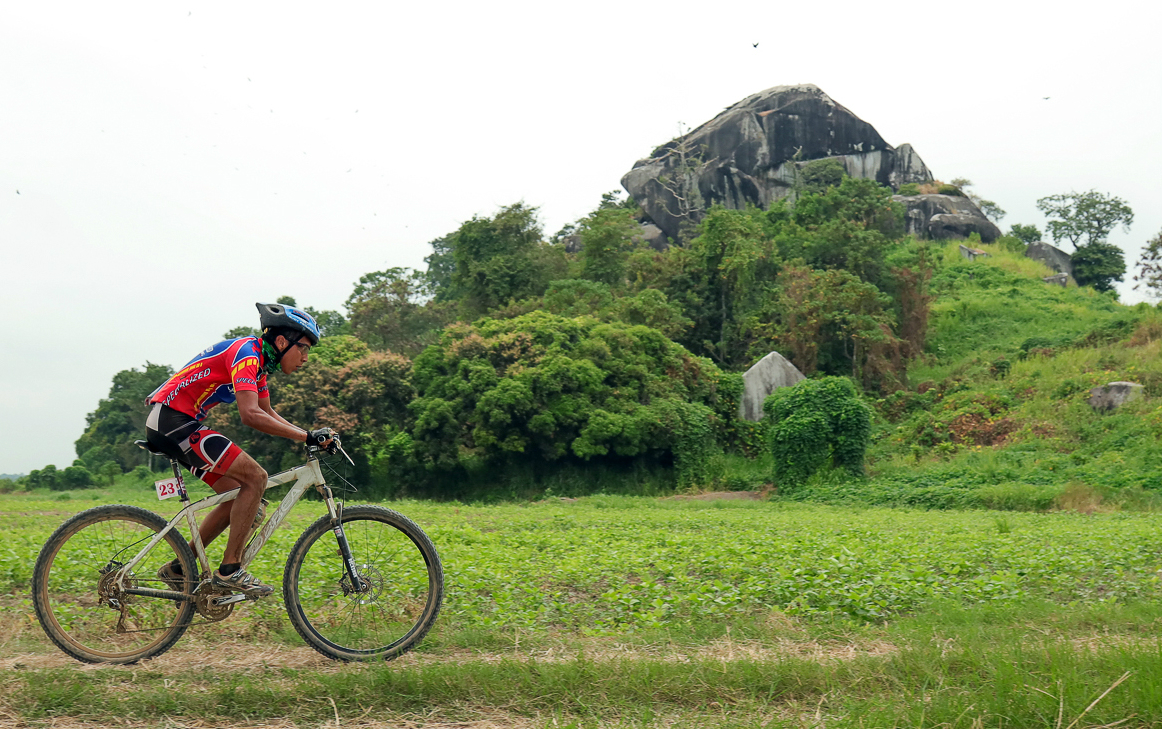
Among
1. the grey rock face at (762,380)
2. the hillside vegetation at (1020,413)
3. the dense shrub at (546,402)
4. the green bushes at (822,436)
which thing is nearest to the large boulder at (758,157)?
the hillside vegetation at (1020,413)

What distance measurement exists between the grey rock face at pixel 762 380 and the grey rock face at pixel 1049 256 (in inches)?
1117

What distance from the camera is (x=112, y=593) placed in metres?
4.82

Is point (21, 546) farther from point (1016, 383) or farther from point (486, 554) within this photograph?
point (1016, 383)

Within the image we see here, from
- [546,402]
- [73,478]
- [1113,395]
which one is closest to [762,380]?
[546,402]

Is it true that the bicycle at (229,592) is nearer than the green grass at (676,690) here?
No

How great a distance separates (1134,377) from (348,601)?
1087 inches

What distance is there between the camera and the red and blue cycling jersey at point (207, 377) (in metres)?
4.70

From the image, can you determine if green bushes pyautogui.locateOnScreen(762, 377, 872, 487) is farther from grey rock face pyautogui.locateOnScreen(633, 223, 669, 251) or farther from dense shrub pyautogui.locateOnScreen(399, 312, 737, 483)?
grey rock face pyautogui.locateOnScreen(633, 223, 669, 251)

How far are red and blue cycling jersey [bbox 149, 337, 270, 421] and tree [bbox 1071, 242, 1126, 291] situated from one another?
55.3 m

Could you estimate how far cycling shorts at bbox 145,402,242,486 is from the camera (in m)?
4.70

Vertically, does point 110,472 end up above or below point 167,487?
below

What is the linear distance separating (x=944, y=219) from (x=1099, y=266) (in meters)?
9.34

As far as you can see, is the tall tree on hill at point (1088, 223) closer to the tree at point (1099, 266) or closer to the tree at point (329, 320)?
the tree at point (1099, 266)

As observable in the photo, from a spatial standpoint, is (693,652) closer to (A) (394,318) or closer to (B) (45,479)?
(A) (394,318)
